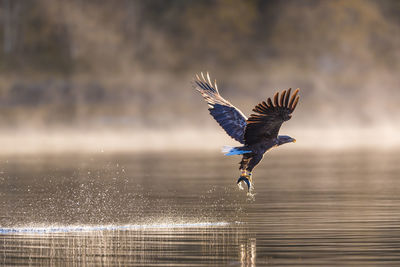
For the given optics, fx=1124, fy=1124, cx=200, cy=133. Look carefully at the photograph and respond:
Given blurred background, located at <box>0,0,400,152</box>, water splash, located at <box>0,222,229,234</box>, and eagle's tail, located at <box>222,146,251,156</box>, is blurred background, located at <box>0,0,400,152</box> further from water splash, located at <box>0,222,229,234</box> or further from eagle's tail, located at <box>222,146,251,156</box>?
eagle's tail, located at <box>222,146,251,156</box>

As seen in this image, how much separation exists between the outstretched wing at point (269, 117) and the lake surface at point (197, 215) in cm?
133

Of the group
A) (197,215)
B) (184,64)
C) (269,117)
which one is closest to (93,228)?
(197,215)

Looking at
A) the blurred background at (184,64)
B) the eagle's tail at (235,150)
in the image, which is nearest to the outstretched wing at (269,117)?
the eagle's tail at (235,150)

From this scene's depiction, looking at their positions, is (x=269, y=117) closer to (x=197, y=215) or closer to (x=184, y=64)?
(x=197, y=215)

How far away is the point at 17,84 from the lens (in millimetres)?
65625

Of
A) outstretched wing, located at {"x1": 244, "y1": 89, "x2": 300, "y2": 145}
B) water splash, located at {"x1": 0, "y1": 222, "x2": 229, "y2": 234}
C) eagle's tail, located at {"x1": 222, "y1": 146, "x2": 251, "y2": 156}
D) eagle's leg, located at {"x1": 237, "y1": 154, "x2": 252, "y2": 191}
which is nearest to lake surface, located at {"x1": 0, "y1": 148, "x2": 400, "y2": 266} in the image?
water splash, located at {"x1": 0, "y1": 222, "x2": 229, "y2": 234}

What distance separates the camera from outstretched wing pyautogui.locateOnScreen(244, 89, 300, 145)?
51.4ft

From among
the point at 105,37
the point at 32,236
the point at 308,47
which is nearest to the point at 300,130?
the point at 308,47

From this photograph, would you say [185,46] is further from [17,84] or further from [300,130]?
[300,130]

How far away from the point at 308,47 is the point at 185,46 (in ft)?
26.9

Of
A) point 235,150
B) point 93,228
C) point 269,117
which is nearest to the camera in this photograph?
point 269,117

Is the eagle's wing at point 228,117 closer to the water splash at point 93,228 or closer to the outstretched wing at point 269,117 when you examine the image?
the outstretched wing at point 269,117

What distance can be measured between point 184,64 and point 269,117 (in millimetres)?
57537

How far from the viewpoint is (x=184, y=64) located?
73250mm
